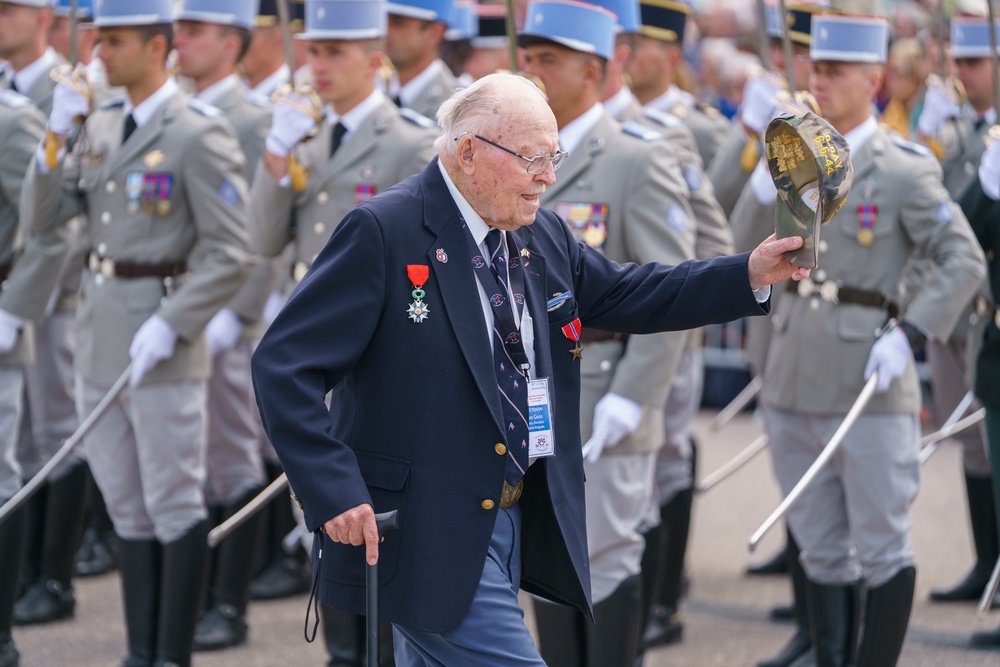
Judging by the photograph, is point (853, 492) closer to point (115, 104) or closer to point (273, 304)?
point (273, 304)

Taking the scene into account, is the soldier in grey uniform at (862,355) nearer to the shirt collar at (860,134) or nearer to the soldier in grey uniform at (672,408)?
the shirt collar at (860,134)

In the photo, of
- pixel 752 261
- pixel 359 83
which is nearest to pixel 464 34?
pixel 359 83

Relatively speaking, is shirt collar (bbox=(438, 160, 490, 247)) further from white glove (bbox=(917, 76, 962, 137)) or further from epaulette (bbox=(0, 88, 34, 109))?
white glove (bbox=(917, 76, 962, 137))

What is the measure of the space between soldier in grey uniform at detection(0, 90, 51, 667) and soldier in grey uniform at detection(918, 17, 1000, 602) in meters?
3.32

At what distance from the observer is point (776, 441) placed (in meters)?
4.96

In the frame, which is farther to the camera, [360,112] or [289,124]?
[360,112]

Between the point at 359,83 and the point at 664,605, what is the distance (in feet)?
7.02

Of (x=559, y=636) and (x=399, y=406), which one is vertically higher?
(x=399, y=406)

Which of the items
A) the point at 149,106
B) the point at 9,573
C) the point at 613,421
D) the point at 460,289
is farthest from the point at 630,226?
the point at 9,573

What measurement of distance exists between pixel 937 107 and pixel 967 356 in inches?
49.6

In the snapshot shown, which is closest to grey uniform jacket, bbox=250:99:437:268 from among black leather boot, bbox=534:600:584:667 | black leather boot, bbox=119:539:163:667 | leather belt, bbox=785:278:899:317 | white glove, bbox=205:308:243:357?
white glove, bbox=205:308:243:357

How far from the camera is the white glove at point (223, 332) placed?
19.2ft

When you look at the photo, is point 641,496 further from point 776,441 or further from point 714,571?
point 714,571

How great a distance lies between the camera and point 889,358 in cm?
456
